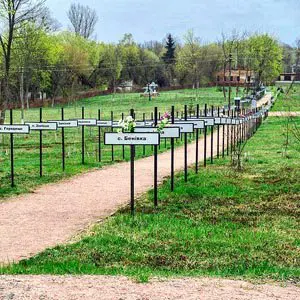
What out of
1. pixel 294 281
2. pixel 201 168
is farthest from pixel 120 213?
pixel 201 168

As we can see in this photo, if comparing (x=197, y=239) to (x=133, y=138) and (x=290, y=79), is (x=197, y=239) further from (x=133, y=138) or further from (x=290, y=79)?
(x=290, y=79)

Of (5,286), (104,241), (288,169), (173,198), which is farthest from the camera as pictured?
(288,169)

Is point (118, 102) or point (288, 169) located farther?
point (118, 102)

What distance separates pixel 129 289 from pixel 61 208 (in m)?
6.75

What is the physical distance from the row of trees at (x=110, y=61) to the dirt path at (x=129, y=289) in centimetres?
3681

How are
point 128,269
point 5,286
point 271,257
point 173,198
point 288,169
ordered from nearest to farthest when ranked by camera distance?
1. point 5,286
2. point 128,269
3. point 271,257
4. point 173,198
5. point 288,169

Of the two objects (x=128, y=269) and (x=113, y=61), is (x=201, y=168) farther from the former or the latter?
(x=113, y=61)

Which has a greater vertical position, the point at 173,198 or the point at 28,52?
the point at 28,52

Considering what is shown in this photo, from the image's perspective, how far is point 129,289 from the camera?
256 inches

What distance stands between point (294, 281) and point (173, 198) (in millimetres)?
7059

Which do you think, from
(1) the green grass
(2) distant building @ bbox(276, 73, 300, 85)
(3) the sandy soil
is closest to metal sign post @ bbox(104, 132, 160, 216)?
(3) the sandy soil

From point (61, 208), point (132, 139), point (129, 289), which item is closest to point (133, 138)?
point (132, 139)

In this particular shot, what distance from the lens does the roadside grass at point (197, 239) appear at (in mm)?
7926

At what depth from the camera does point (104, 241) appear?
9.66 m
